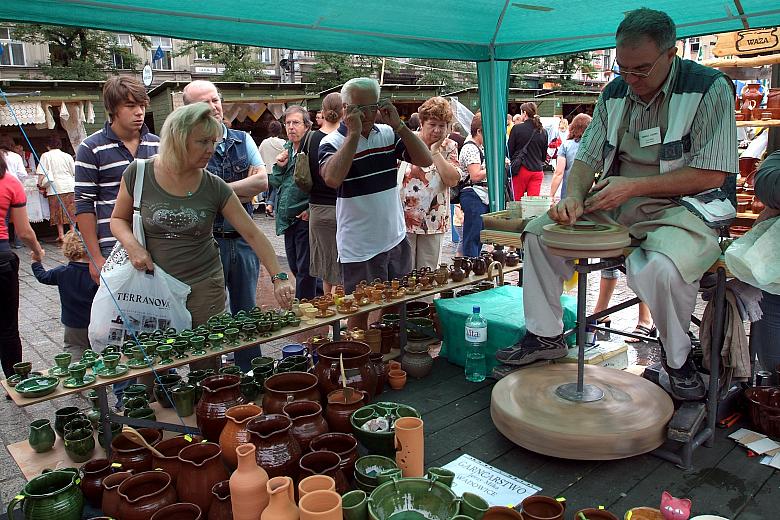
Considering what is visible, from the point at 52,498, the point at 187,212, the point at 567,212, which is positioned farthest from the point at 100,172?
the point at 567,212

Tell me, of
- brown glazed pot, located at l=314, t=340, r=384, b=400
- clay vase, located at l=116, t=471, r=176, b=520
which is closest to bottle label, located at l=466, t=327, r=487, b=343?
brown glazed pot, located at l=314, t=340, r=384, b=400

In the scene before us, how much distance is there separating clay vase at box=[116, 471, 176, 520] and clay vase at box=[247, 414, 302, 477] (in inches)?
11.7

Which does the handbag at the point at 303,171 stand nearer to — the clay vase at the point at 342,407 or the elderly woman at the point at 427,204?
the elderly woman at the point at 427,204

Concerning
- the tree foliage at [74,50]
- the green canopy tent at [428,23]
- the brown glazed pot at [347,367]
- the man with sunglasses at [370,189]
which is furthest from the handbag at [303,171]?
the tree foliage at [74,50]

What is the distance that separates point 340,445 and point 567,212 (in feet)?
4.80

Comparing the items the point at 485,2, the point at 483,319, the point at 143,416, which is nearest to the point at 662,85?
the point at 483,319

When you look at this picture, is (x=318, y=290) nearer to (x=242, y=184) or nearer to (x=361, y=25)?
(x=242, y=184)

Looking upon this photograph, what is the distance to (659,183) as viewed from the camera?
8.32ft

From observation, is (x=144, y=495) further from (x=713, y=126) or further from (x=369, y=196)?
(x=713, y=126)

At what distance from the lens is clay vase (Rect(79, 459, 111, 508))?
207 centimetres

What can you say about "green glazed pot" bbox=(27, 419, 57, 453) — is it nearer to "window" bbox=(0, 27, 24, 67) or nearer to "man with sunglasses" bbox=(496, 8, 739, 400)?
"man with sunglasses" bbox=(496, 8, 739, 400)

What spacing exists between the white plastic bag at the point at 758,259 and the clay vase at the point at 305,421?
1790 millimetres

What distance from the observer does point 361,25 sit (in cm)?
396

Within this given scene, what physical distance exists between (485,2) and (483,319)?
7.44 ft
